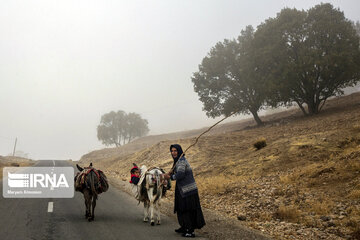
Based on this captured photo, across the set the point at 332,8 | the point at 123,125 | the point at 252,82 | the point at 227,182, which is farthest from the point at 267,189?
the point at 123,125

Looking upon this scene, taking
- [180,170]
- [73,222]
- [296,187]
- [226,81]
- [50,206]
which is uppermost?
[226,81]

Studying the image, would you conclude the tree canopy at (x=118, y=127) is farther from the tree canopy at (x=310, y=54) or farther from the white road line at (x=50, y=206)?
the white road line at (x=50, y=206)

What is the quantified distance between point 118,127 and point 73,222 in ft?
230

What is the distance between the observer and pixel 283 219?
320 inches

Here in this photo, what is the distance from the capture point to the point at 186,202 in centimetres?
695

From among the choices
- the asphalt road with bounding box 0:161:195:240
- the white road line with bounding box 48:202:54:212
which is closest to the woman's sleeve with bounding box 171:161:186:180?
the asphalt road with bounding box 0:161:195:240

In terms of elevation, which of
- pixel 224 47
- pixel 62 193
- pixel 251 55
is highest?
pixel 224 47

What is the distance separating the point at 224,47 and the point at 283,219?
31956 millimetres

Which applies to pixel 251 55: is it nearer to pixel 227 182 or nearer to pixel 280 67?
pixel 280 67

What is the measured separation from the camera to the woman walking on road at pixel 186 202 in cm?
687

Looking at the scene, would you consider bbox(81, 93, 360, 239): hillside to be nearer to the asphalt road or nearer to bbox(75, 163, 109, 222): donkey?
the asphalt road

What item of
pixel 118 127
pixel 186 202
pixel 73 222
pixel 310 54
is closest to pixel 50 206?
pixel 73 222

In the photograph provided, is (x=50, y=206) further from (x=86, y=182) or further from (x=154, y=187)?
(x=154, y=187)

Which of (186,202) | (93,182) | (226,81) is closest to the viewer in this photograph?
(186,202)
